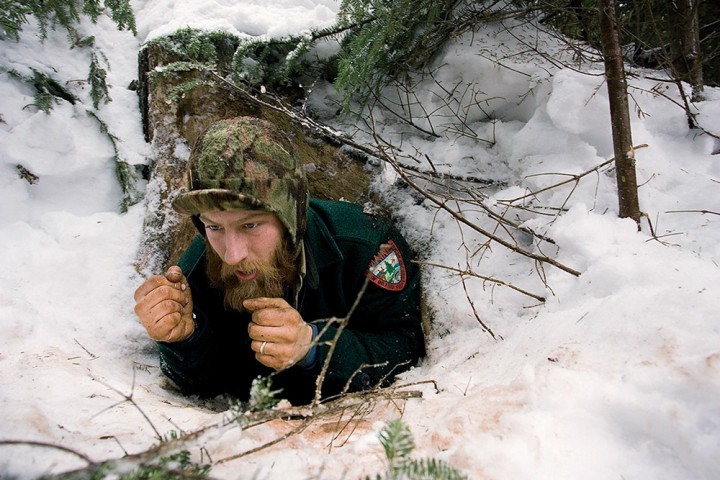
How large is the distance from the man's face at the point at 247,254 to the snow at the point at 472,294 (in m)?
0.63

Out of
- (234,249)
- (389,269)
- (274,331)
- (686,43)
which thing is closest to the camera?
(274,331)

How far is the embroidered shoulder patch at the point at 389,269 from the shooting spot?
2518mm

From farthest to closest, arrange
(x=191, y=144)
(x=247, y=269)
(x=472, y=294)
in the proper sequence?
(x=191, y=144) → (x=472, y=294) → (x=247, y=269)

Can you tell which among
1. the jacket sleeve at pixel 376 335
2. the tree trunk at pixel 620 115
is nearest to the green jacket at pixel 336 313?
the jacket sleeve at pixel 376 335

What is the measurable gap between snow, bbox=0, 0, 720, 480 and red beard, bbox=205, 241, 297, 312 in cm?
60

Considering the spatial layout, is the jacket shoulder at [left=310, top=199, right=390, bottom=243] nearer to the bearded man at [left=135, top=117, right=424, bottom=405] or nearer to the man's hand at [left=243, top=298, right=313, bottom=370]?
the bearded man at [left=135, top=117, right=424, bottom=405]

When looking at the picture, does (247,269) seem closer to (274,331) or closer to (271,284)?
(271,284)

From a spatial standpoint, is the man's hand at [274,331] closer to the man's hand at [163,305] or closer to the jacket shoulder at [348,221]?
the man's hand at [163,305]

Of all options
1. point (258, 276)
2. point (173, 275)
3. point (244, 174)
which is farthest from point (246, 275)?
point (244, 174)

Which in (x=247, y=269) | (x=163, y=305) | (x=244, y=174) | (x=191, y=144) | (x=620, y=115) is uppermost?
(x=620, y=115)

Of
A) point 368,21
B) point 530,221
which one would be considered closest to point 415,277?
point 530,221

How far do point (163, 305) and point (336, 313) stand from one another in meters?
0.98

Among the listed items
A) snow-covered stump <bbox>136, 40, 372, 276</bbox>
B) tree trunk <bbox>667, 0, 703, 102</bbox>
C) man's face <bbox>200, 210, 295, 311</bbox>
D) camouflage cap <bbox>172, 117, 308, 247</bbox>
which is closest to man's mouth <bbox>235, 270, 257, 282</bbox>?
man's face <bbox>200, 210, 295, 311</bbox>

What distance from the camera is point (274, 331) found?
2.01 metres
